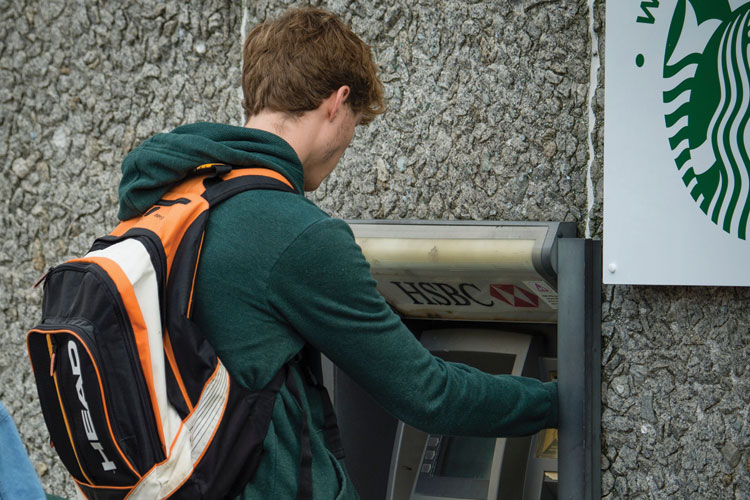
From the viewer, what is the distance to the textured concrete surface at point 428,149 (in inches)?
70.8

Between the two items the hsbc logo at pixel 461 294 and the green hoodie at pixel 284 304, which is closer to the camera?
the green hoodie at pixel 284 304

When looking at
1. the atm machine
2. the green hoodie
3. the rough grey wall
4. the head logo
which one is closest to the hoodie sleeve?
the green hoodie

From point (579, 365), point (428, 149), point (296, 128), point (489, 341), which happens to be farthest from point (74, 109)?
Answer: point (579, 365)

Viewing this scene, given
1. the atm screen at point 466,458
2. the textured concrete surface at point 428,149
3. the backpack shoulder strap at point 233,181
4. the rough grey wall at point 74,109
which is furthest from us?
the rough grey wall at point 74,109

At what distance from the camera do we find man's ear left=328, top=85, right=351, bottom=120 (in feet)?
5.17

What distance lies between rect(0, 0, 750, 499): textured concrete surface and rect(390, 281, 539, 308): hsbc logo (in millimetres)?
169

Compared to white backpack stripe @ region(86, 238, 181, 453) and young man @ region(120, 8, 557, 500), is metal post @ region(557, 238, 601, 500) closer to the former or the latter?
young man @ region(120, 8, 557, 500)

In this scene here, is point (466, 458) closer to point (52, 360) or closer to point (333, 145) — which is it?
point (333, 145)

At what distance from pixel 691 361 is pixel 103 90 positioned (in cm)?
179

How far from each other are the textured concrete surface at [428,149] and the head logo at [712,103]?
0.62ft

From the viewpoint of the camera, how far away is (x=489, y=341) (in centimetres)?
220

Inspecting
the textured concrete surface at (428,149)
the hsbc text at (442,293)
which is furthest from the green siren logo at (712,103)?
the hsbc text at (442,293)

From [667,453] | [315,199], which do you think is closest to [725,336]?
[667,453]

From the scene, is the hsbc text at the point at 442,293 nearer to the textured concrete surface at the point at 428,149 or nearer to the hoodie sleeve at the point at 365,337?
the textured concrete surface at the point at 428,149
